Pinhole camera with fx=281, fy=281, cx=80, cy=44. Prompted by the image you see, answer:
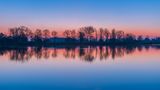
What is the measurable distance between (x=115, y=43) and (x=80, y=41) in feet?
28.6

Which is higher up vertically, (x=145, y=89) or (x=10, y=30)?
(x=10, y=30)

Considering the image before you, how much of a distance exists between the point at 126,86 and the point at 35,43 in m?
44.9

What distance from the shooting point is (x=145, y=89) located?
7.52 m

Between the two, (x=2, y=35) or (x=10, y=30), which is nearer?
(x=2, y=35)

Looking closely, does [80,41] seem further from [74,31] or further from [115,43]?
[115,43]

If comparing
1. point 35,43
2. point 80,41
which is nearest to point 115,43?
point 80,41

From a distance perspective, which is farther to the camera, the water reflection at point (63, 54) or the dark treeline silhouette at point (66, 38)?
the dark treeline silhouette at point (66, 38)

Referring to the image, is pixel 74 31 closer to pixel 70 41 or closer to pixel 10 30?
pixel 70 41

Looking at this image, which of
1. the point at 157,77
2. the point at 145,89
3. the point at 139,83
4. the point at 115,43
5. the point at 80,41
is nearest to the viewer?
the point at 145,89

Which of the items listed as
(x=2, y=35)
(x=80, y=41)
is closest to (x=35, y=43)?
(x=2, y=35)

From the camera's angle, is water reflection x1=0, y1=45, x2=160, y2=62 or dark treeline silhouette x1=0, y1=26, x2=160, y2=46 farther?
dark treeline silhouette x1=0, y1=26, x2=160, y2=46

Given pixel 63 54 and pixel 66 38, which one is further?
pixel 66 38

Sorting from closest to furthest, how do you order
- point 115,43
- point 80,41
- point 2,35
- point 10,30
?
point 2,35, point 10,30, point 80,41, point 115,43

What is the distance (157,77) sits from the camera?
9773mm
